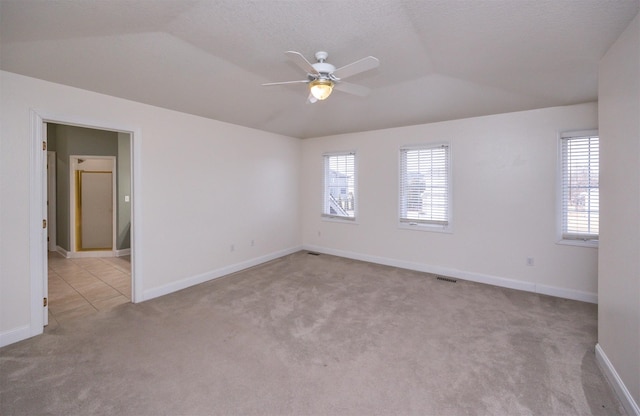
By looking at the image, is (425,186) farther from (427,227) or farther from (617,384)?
(617,384)

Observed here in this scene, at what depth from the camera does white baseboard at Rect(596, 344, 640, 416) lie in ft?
5.73

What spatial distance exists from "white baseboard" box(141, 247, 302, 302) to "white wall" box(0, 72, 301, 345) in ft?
0.06

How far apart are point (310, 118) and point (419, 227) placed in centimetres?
262

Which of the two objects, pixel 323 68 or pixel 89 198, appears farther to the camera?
pixel 89 198

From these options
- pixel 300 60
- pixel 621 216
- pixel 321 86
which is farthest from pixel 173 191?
pixel 621 216

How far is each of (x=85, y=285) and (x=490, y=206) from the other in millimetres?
6052

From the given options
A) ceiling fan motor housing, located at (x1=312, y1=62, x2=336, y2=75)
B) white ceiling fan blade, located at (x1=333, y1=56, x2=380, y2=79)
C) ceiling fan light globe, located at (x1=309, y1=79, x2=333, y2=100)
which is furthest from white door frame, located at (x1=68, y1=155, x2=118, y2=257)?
white ceiling fan blade, located at (x1=333, y1=56, x2=380, y2=79)

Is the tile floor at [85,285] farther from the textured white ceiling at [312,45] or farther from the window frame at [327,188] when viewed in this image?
the window frame at [327,188]

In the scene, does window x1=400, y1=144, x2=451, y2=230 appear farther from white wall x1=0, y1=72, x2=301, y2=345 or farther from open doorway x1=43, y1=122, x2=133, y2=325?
open doorway x1=43, y1=122, x2=133, y2=325

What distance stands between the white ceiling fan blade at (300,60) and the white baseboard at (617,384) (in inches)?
123

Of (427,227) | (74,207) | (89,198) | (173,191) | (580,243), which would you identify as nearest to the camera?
(580,243)

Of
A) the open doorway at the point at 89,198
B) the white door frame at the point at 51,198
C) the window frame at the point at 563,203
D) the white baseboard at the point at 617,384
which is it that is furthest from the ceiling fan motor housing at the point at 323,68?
the white door frame at the point at 51,198

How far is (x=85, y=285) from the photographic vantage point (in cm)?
402

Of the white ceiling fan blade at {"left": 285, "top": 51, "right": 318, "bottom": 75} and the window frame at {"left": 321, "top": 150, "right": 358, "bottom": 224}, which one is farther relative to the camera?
the window frame at {"left": 321, "top": 150, "right": 358, "bottom": 224}
